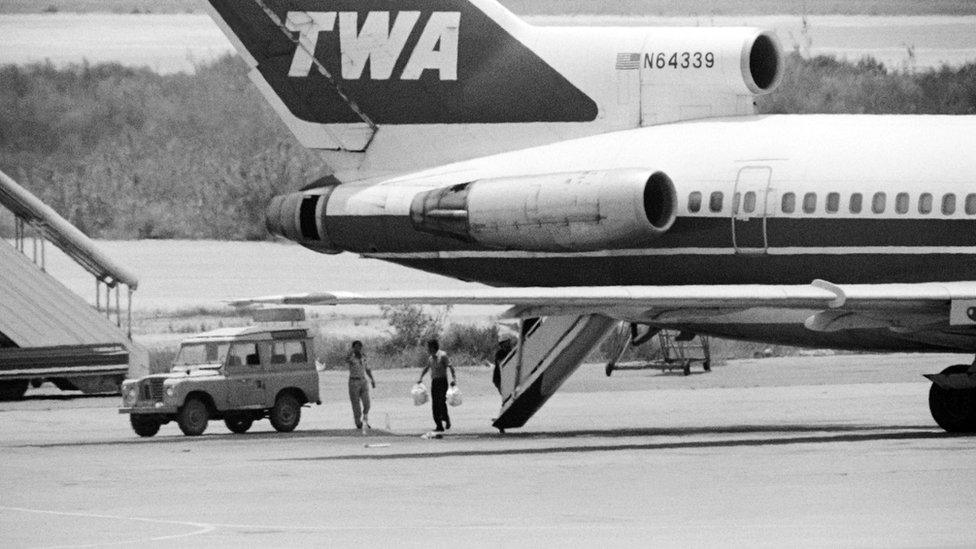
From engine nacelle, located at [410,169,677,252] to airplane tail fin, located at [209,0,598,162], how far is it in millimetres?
1676

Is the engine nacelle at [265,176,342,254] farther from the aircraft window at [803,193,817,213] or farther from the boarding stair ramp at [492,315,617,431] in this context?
the aircraft window at [803,193,817,213]

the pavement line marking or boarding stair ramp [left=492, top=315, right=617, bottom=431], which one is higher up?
boarding stair ramp [left=492, top=315, right=617, bottom=431]

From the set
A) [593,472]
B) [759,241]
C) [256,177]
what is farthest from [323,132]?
[256,177]

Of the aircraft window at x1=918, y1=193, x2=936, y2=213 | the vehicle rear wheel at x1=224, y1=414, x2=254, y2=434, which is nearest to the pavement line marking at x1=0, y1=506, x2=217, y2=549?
the vehicle rear wheel at x1=224, y1=414, x2=254, y2=434

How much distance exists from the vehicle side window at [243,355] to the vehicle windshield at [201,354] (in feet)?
0.33

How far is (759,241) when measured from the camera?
2992 centimetres

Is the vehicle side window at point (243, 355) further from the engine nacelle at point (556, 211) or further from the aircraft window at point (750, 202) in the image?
the aircraft window at point (750, 202)

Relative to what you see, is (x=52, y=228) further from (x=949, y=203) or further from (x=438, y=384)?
(x=949, y=203)

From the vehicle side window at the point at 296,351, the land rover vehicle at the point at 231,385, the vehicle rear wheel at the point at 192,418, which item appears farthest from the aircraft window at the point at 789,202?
the vehicle rear wheel at the point at 192,418

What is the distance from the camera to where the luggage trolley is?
45750mm

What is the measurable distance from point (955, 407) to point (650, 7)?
53741 millimetres

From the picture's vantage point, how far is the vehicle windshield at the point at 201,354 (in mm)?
32594

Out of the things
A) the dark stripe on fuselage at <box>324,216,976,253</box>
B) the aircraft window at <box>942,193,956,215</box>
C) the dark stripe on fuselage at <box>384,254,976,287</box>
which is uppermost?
the aircraft window at <box>942,193,956,215</box>

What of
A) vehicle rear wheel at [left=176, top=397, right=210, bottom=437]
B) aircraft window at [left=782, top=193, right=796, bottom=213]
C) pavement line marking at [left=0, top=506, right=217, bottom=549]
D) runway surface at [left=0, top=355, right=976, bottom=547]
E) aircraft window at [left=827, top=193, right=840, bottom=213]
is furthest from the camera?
vehicle rear wheel at [left=176, top=397, right=210, bottom=437]
